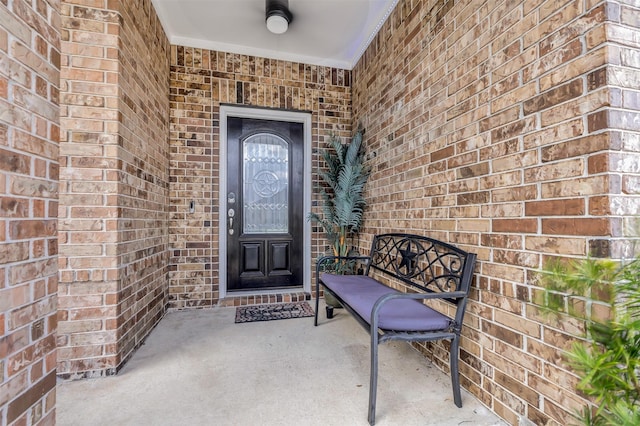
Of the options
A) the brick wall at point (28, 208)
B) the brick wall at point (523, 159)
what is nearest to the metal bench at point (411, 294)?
the brick wall at point (523, 159)

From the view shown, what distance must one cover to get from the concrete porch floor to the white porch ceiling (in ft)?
9.22

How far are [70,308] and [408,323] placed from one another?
78.7 inches

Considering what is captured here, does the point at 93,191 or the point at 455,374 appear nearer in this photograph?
the point at 455,374

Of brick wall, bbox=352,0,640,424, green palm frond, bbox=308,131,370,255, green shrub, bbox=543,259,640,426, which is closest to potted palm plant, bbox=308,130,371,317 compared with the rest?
green palm frond, bbox=308,131,370,255

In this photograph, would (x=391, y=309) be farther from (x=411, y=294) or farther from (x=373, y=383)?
(x=373, y=383)

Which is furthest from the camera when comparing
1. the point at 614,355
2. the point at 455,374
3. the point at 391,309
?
the point at 391,309

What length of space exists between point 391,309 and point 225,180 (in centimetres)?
232

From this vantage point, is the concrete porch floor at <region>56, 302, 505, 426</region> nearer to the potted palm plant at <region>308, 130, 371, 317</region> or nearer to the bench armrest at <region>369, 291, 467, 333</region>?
the bench armrest at <region>369, 291, 467, 333</region>

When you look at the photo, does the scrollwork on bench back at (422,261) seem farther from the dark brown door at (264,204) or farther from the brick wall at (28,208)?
the brick wall at (28,208)

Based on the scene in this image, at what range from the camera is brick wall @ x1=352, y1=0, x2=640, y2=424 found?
3.42ft

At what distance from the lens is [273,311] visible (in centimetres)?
306

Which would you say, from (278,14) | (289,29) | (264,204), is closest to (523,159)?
(278,14)

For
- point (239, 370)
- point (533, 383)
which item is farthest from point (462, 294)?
point (239, 370)

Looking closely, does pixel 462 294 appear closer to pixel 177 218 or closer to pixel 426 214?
pixel 426 214
